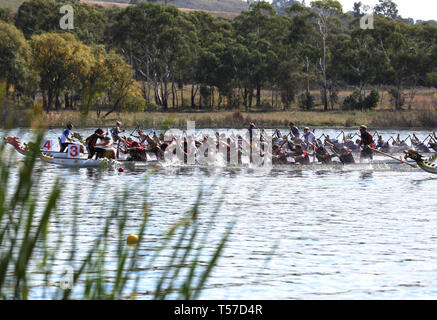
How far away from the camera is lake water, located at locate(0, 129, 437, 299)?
40.5 ft

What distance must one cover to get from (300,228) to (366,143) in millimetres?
13105

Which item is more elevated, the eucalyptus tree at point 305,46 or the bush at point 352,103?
the eucalyptus tree at point 305,46

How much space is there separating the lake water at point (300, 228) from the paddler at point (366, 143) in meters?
1.14

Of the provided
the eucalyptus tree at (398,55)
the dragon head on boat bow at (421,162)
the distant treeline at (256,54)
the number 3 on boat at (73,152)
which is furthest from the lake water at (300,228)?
the eucalyptus tree at (398,55)

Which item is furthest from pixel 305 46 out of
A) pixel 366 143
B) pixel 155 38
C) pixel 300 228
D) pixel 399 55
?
pixel 300 228

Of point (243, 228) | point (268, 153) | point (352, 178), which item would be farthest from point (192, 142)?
point (243, 228)

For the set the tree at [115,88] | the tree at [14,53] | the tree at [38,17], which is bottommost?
the tree at [115,88]

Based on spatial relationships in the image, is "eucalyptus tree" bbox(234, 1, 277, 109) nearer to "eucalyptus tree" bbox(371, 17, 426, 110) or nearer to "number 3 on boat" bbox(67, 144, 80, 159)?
"eucalyptus tree" bbox(371, 17, 426, 110)

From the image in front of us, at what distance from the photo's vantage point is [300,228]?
1844cm

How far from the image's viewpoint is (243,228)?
18.4 m

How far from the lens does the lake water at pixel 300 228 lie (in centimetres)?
1234

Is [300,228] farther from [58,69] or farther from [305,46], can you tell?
[305,46]

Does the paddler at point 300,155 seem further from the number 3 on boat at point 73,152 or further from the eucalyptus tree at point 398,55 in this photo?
the eucalyptus tree at point 398,55
